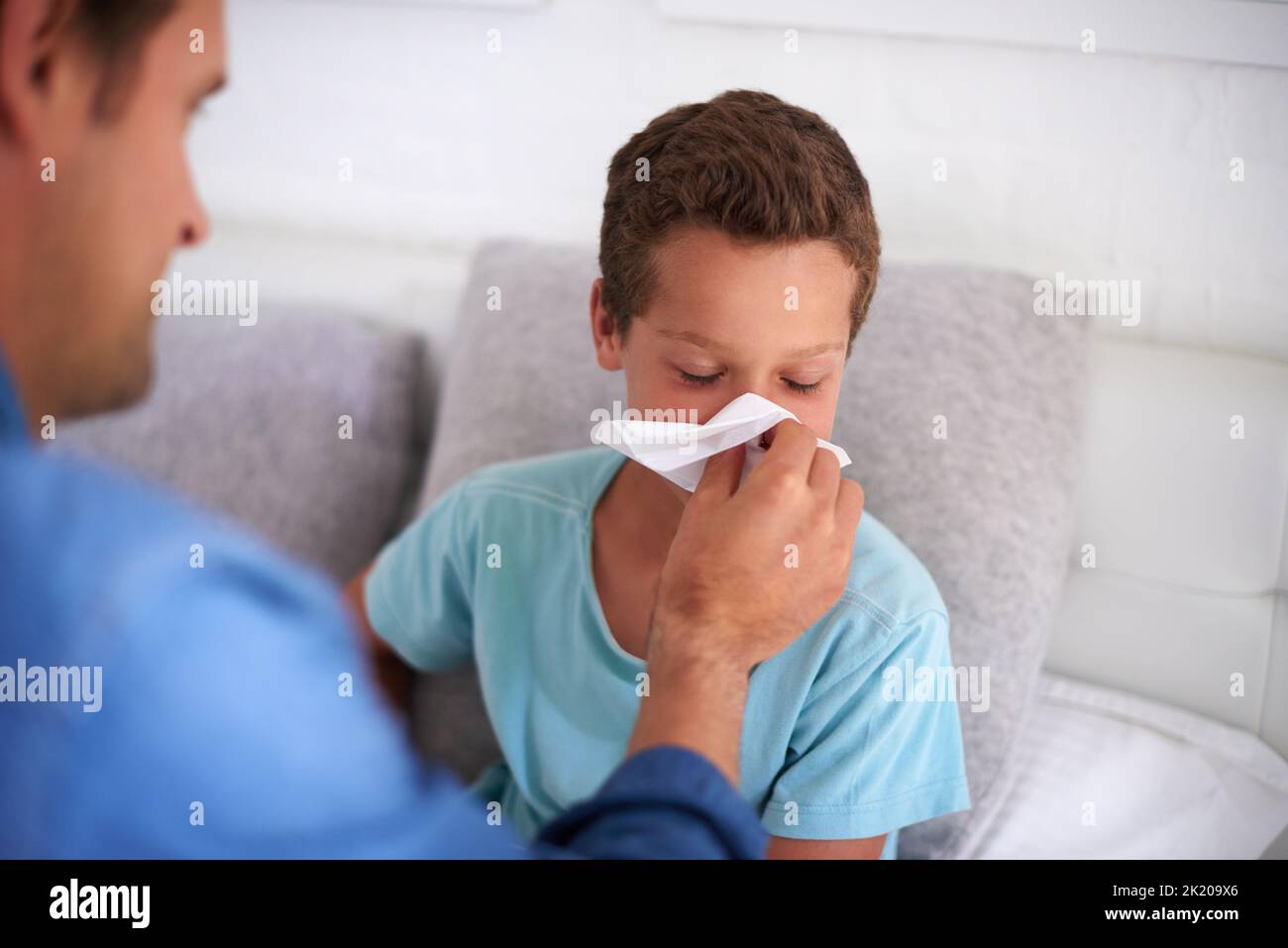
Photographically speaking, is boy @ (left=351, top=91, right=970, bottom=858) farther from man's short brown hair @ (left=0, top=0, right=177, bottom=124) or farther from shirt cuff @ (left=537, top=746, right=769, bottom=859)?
man's short brown hair @ (left=0, top=0, right=177, bottom=124)

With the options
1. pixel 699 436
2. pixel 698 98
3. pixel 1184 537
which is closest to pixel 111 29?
pixel 699 436

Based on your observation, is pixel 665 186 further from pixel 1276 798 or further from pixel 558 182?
pixel 1276 798

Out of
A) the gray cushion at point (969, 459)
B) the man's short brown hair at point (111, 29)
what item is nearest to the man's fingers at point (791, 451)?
the gray cushion at point (969, 459)

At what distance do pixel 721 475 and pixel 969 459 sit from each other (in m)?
0.27

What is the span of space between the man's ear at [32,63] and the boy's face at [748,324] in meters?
0.33

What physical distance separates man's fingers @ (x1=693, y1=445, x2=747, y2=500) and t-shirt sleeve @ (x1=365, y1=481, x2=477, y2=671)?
0.85 ft

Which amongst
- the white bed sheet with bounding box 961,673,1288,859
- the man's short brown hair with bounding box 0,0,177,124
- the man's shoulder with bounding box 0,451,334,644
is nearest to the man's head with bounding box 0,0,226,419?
the man's short brown hair with bounding box 0,0,177,124

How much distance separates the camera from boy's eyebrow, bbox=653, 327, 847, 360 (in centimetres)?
61

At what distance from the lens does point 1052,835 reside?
2.29 ft

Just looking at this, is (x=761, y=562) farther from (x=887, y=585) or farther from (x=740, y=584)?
(x=887, y=585)

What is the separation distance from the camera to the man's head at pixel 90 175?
43cm

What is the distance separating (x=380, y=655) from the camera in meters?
0.84

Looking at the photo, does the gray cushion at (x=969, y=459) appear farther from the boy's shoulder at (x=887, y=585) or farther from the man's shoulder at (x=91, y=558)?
the man's shoulder at (x=91, y=558)

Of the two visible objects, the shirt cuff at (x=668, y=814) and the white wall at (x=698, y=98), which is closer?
the shirt cuff at (x=668, y=814)
